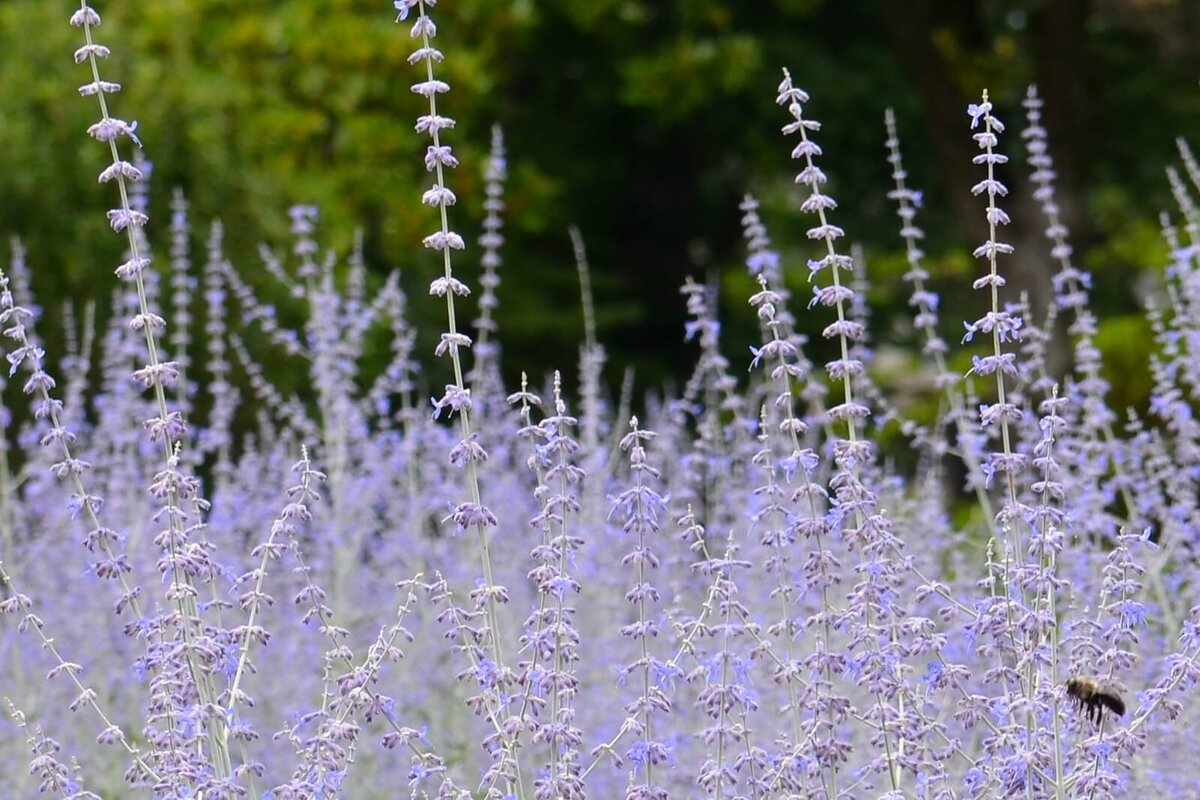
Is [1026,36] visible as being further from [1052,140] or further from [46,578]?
[46,578]

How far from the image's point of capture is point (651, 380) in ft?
43.1

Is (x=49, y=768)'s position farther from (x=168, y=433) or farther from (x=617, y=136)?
(x=617, y=136)

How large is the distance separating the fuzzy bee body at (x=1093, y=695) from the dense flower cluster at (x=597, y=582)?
0.09 ft

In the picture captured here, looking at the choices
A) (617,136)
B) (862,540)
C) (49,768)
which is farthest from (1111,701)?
(617,136)

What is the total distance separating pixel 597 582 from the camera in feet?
18.7

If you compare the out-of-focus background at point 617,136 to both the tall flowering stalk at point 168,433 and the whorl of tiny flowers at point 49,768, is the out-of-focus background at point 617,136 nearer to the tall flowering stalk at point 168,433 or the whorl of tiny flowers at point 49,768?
the tall flowering stalk at point 168,433

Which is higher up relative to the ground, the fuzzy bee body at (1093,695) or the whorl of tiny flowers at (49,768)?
the fuzzy bee body at (1093,695)

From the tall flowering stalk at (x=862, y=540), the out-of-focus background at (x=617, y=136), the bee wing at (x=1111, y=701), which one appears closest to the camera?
the bee wing at (x=1111, y=701)

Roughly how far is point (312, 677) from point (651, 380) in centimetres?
785

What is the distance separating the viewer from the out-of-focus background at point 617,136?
928 centimetres

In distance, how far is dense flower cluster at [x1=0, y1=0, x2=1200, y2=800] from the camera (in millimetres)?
3031

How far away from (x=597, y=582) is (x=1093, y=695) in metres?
2.90

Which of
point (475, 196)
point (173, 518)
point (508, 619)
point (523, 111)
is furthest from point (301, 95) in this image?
point (173, 518)

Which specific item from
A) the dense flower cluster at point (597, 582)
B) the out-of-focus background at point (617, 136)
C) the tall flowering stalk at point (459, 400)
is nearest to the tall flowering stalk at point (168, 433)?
the dense flower cluster at point (597, 582)
